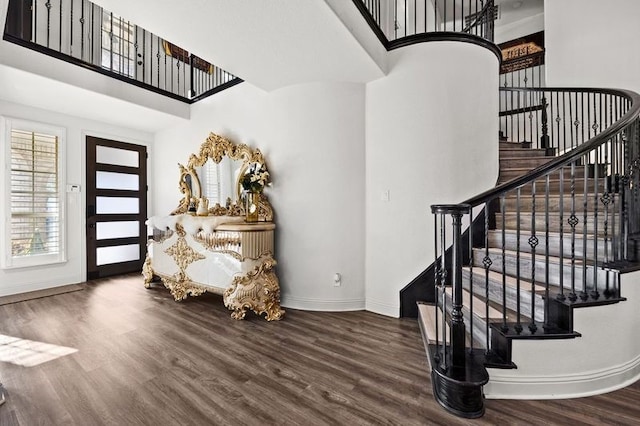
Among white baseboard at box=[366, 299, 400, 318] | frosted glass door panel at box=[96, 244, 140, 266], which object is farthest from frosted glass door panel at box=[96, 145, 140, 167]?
white baseboard at box=[366, 299, 400, 318]

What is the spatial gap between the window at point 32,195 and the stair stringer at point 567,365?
5638mm

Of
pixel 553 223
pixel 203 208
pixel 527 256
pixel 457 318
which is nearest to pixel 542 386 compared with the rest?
Answer: pixel 457 318

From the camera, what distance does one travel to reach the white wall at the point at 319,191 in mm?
3180

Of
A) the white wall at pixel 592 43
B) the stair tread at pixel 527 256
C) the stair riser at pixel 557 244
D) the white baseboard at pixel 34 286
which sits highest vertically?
the white wall at pixel 592 43

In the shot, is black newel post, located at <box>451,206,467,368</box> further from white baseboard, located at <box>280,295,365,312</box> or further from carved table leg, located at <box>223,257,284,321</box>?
carved table leg, located at <box>223,257,284,321</box>

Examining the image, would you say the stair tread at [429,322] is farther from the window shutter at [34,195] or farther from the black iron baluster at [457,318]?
the window shutter at [34,195]

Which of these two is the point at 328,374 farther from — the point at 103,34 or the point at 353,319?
the point at 103,34

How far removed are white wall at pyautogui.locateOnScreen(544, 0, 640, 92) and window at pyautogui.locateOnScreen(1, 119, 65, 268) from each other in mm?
8055

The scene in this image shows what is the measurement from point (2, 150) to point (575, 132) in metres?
8.61

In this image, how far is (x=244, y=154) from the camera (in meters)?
3.75

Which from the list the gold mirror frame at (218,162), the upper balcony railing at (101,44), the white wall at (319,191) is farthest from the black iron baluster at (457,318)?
the upper balcony railing at (101,44)

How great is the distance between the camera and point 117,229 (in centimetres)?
495

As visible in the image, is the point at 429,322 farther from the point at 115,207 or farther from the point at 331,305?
the point at 115,207

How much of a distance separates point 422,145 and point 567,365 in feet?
6.78
